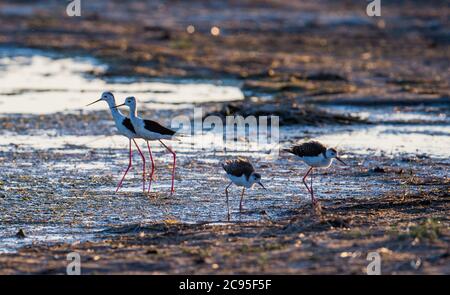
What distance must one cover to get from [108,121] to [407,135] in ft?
20.8

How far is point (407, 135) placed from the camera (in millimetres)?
19188

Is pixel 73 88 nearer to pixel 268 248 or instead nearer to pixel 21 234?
pixel 21 234

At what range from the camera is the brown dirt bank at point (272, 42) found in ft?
87.5

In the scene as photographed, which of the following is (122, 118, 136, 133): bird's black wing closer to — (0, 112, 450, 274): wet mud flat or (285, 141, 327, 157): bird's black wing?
(0, 112, 450, 274): wet mud flat

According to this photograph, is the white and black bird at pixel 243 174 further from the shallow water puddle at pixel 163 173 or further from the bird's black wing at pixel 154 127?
the bird's black wing at pixel 154 127

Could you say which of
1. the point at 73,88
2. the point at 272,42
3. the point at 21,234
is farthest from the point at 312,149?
the point at 272,42

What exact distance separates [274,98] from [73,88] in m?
6.14

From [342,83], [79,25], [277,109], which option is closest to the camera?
[277,109]

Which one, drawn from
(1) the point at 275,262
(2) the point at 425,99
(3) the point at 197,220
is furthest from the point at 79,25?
(1) the point at 275,262

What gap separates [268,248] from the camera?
9359 millimetres

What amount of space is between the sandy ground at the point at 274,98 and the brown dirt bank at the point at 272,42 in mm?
78

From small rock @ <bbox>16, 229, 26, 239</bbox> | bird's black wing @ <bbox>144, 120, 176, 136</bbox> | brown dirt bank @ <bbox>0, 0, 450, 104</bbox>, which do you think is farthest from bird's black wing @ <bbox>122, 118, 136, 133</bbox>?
brown dirt bank @ <bbox>0, 0, 450, 104</bbox>

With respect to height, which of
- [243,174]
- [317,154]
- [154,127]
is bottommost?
[243,174]
